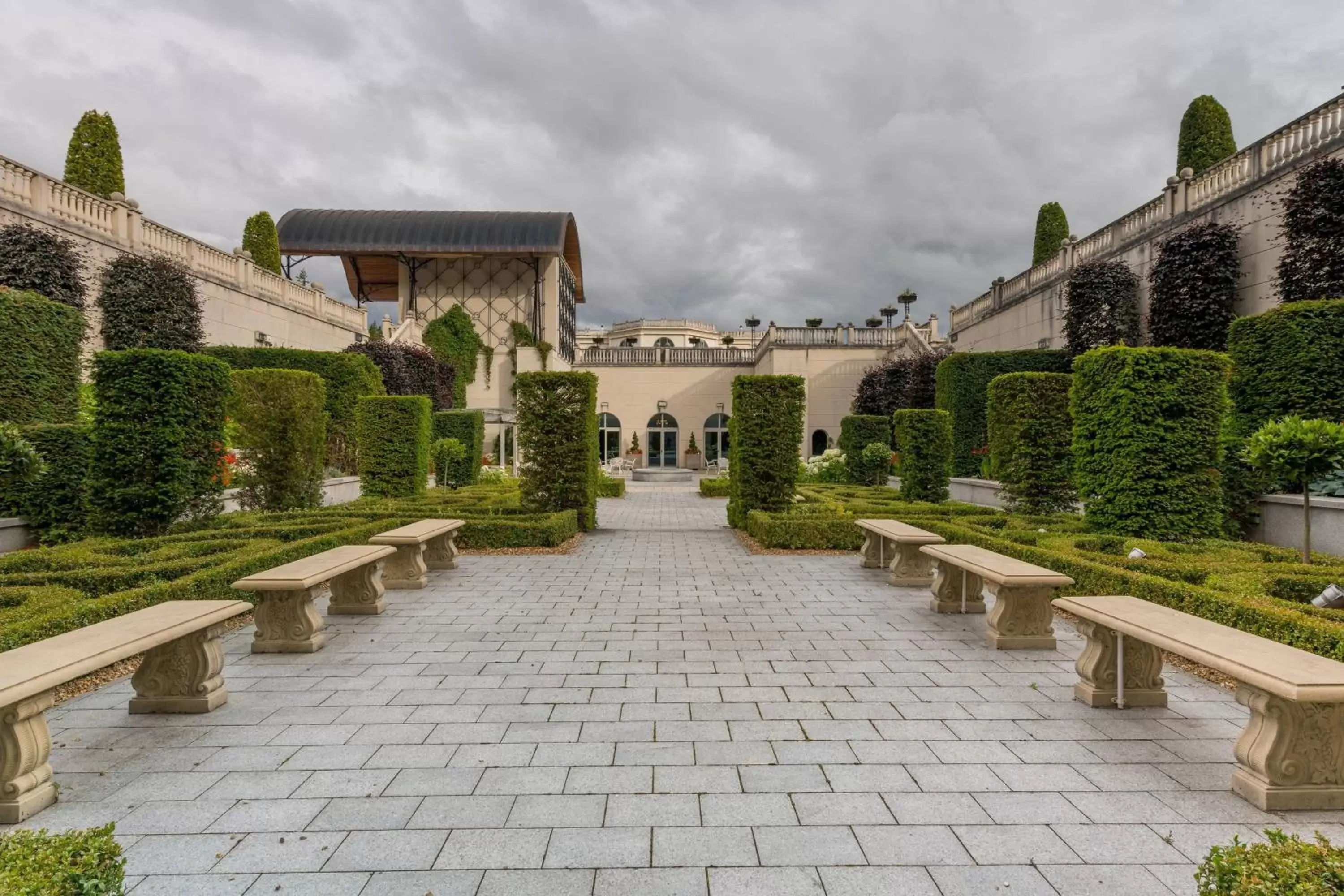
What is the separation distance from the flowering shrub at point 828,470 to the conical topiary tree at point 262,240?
62.4 ft

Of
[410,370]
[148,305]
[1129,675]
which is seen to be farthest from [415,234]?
[1129,675]

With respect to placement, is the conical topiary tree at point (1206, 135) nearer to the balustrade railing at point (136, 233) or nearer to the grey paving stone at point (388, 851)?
the grey paving stone at point (388, 851)

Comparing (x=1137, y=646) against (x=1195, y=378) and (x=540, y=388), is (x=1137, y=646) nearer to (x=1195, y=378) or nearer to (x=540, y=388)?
(x=1195, y=378)

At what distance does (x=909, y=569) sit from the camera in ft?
24.5

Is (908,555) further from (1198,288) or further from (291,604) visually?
(1198,288)

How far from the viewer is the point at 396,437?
12.7 m

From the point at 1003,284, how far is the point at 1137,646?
19.0m

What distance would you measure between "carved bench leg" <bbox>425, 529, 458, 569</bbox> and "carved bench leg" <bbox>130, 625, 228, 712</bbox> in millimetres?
4440

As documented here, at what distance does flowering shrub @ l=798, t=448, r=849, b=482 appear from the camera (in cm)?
1942

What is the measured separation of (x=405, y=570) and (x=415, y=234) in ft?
90.0

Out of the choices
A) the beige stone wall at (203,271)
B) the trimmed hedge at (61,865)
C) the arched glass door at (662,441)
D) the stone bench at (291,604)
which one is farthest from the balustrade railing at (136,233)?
the arched glass door at (662,441)

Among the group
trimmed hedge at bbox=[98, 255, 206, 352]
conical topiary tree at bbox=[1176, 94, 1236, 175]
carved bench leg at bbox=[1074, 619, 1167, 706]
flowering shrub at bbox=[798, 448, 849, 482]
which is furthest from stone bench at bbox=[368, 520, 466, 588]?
conical topiary tree at bbox=[1176, 94, 1236, 175]

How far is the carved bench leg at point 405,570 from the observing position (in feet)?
23.9

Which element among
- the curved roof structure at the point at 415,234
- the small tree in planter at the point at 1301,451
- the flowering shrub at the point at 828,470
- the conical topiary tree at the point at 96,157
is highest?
the curved roof structure at the point at 415,234
